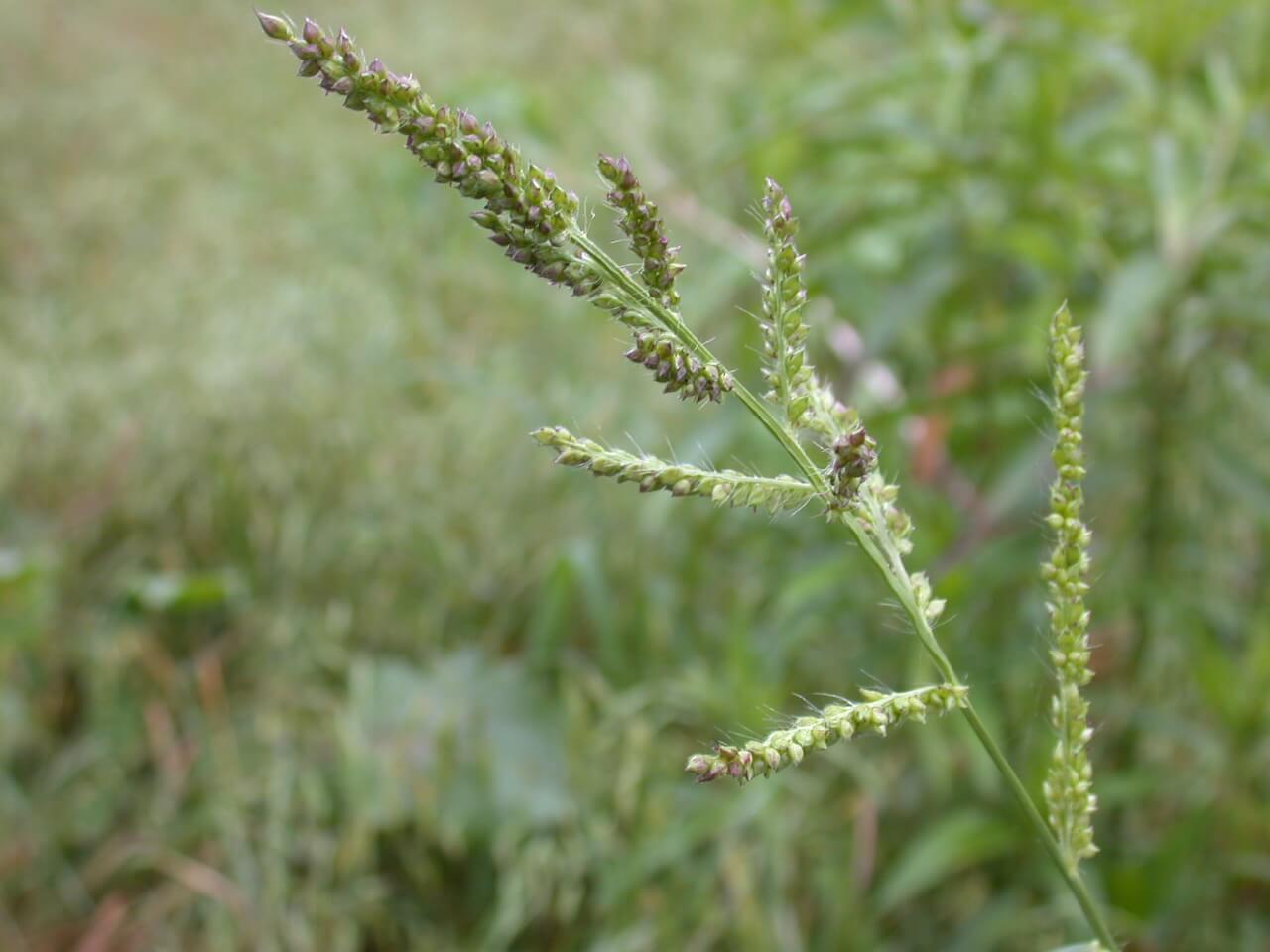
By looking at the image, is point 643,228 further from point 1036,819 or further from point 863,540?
point 1036,819

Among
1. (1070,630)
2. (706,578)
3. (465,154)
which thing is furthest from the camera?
(706,578)

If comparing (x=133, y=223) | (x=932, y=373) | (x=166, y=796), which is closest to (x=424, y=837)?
(x=166, y=796)

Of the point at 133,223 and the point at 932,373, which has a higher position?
the point at 133,223

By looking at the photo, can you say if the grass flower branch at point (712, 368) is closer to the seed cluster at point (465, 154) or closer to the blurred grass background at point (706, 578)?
the seed cluster at point (465, 154)

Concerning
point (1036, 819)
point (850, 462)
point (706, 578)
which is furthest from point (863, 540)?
point (706, 578)

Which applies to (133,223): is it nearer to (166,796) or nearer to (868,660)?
(166,796)

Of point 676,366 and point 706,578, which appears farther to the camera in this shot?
point 706,578

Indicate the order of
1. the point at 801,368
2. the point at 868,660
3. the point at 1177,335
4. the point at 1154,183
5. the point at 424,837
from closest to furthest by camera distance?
the point at 801,368 → the point at 1154,183 → the point at 1177,335 → the point at 868,660 → the point at 424,837
